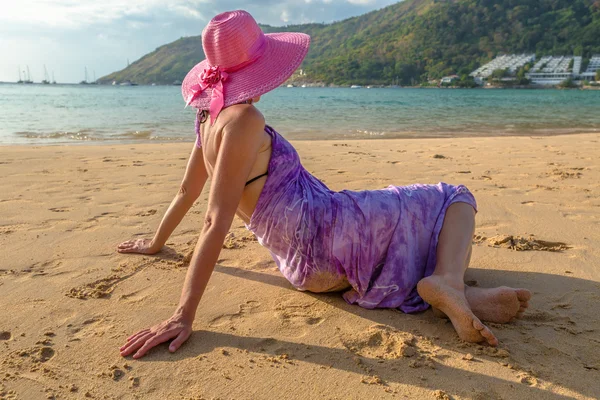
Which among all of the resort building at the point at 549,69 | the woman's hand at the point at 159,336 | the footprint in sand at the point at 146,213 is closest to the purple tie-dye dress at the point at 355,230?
the woman's hand at the point at 159,336

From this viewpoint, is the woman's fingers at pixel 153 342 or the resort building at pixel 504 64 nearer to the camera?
the woman's fingers at pixel 153 342

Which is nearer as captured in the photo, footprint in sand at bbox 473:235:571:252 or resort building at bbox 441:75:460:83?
footprint in sand at bbox 473:235:571:252

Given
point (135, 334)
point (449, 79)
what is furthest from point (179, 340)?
point (449, 79)

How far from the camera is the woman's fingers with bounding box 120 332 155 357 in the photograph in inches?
69.9

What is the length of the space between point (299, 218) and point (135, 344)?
32.6 inches

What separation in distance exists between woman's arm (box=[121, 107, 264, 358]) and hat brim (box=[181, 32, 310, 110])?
8 centimetres

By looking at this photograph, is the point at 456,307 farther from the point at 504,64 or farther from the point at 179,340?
the point at 504,64

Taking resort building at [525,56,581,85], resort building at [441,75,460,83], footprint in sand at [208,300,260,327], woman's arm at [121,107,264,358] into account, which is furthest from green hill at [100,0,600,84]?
woman's arm at [121,107,264,358]

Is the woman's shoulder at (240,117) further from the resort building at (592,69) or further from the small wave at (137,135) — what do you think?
the resort building at (592,69)

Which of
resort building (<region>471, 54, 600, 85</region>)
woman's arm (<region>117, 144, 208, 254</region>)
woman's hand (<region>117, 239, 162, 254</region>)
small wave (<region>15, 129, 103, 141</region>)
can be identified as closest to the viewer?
woman's arm (<region>117, 144, 208, 254</region>)

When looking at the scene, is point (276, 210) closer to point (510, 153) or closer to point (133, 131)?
point (510, 153)

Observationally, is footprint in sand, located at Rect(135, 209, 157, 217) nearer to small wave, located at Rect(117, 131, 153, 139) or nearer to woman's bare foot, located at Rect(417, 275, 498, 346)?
woman's bare foot, located at Rect(417, 275, 498, 346)

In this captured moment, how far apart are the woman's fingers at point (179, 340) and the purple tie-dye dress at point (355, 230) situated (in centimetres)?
55

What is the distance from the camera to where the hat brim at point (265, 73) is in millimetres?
1786
